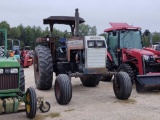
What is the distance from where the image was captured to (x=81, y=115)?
5.98m

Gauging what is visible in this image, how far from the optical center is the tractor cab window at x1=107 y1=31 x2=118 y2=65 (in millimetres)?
10781

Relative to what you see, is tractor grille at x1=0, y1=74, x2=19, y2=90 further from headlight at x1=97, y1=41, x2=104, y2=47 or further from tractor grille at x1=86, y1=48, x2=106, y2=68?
headlight at x1=97, y1=41, x2=104, y2=47

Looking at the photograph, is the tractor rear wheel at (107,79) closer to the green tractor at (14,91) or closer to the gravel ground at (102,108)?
the gravel ground at (102,108)

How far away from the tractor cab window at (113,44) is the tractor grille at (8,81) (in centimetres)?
577

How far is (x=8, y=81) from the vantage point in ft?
18.6

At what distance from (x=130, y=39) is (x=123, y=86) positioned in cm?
365

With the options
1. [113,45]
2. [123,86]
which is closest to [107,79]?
[113,45]

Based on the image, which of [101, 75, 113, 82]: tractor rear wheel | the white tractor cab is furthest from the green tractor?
[101, 75, 113, 82]: tractor rear wheel

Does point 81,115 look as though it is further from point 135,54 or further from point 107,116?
point 135,54

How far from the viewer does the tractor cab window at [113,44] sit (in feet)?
35.4

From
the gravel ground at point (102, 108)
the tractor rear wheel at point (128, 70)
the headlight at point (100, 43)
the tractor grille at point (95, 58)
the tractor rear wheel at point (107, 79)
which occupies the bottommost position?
the gravel ground at point (102, 108)

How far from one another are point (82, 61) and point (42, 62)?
1299mm

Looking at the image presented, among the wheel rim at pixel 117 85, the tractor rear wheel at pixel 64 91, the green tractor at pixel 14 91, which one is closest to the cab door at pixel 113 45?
the wheel rim at pixel 117 85

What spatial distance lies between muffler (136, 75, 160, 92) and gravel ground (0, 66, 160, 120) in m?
0.18
